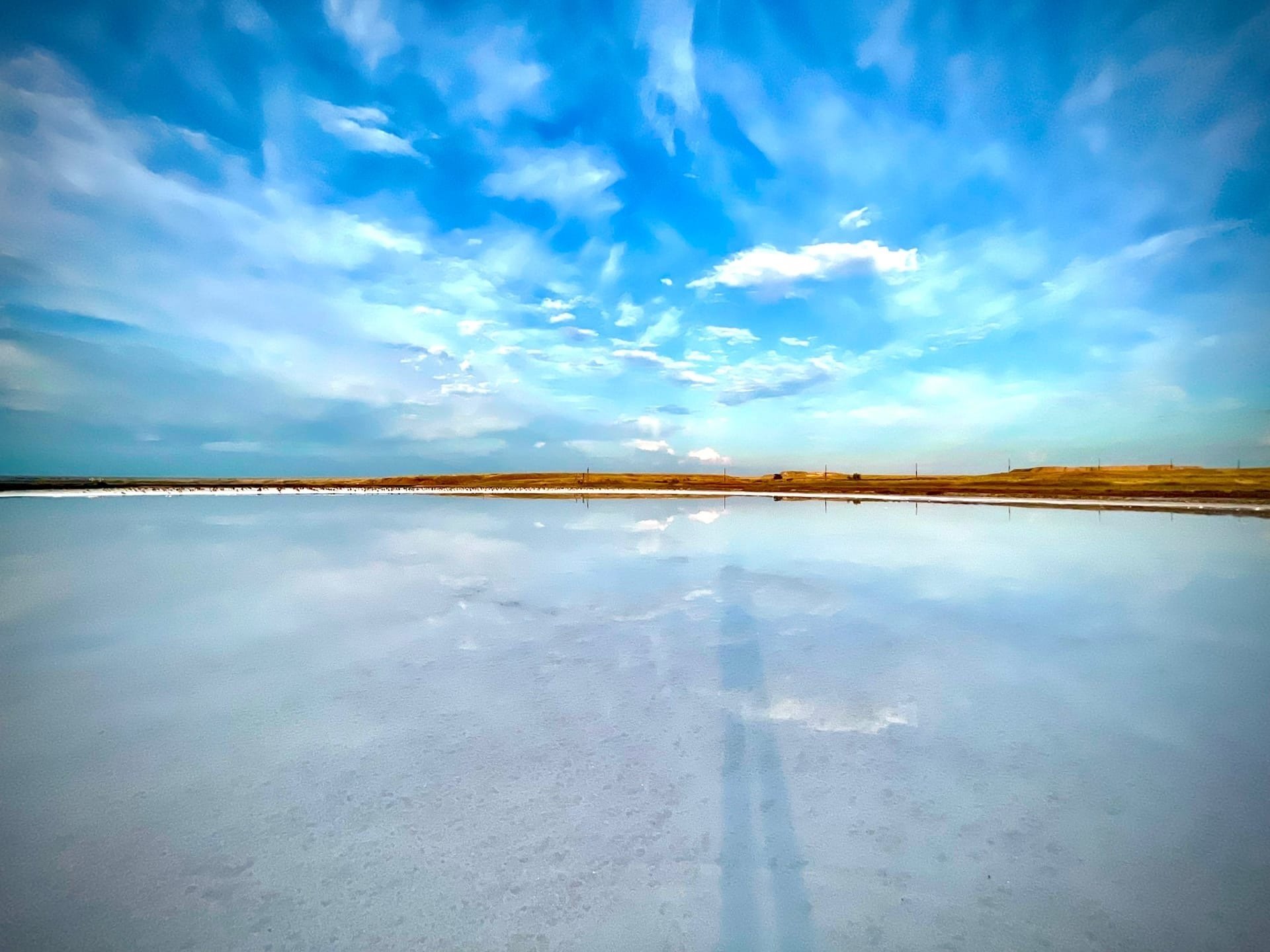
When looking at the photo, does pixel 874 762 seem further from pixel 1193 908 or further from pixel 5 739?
pixel 5 739

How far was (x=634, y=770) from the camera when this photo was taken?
3.96m

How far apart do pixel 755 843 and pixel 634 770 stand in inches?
40.2

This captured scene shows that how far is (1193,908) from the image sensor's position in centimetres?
274

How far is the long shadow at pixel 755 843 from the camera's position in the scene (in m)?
2.64

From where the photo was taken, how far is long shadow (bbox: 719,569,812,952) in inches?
104

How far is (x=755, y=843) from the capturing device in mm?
3225

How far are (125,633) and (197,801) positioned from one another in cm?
551

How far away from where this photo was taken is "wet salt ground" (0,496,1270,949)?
2.72 m

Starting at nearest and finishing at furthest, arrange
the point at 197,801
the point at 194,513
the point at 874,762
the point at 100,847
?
the point at 100,847 < the point at 197,801 < the point at 874,762 < the point at 194,513

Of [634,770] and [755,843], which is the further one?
[634,770]

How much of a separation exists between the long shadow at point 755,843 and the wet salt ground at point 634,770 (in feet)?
0.06

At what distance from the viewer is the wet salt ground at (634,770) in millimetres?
2719

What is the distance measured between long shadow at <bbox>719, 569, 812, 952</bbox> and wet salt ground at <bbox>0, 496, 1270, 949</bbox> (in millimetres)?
19

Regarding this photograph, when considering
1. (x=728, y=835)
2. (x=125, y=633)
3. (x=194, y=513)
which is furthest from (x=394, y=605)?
(x=194, y=513)
